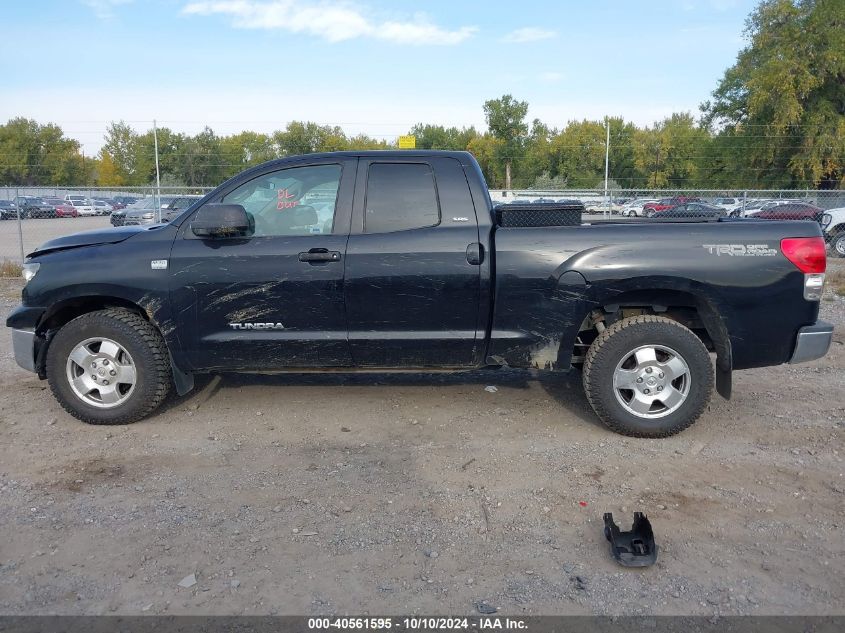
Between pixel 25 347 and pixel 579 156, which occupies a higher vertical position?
pixel 579 156

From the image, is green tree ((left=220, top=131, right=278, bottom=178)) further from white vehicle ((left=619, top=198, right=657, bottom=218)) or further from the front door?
the front door

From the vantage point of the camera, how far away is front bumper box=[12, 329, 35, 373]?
5.11 m

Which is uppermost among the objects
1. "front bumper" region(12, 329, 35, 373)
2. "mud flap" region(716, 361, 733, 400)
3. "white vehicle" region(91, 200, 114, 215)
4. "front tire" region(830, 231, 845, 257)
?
"white vehicle" region(91, 200, 114, 215)

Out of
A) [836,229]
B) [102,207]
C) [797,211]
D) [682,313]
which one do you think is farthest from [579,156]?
[682,313]

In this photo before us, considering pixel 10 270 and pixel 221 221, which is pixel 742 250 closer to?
pixel 221 221

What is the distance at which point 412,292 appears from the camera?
4.80m

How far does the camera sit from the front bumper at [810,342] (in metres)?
4.71

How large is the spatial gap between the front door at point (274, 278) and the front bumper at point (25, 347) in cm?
116

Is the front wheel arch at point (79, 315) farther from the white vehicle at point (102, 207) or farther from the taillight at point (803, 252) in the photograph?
the white vehicle at point (102, 207)

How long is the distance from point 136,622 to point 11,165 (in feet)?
206

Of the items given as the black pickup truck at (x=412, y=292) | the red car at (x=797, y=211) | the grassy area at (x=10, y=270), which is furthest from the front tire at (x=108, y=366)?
the red car at (x=797, y=211)

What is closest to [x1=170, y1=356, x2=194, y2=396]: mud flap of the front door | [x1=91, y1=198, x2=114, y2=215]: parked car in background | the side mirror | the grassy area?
the front door

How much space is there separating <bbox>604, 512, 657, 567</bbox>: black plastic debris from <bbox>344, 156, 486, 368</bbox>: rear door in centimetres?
173

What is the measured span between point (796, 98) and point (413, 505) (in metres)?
44.1
